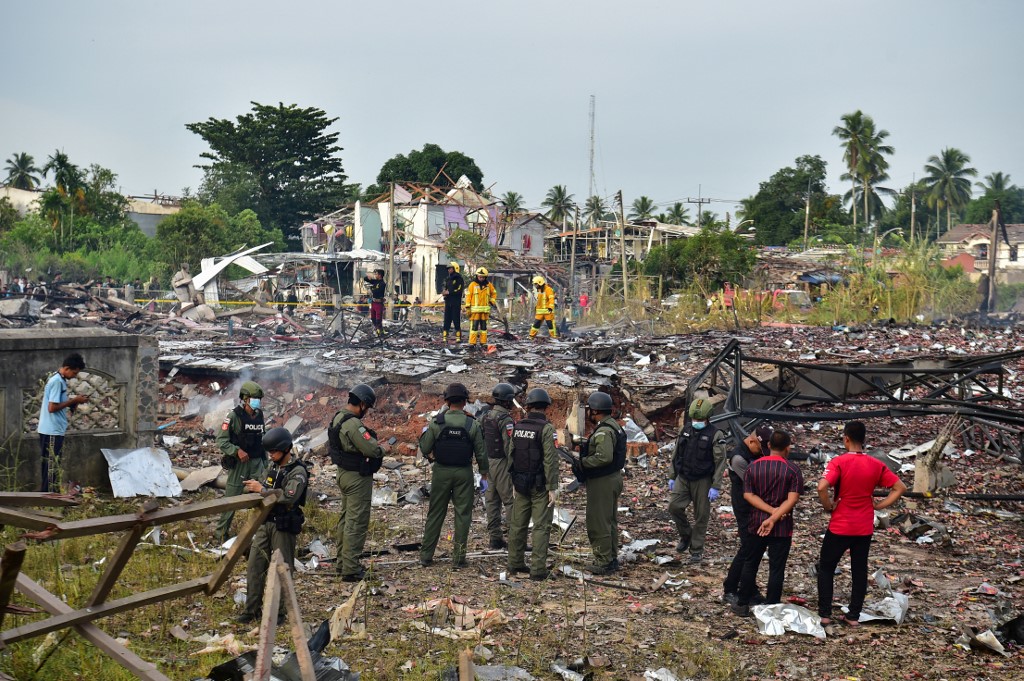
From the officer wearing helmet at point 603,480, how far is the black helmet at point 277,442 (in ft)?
8.12

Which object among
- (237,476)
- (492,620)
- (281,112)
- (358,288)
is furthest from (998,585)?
(281,112)

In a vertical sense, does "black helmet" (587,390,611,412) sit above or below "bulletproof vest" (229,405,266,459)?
above

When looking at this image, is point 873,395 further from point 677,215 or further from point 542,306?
point 677,215

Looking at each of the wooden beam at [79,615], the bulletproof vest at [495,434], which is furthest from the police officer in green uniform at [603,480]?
the wooden beam at [79,615]

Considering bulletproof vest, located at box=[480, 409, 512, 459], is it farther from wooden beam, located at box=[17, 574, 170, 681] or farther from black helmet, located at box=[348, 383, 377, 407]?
wooden beam, located at box=[17, 574, 170, 681]

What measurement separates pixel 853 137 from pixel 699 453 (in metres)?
58.6

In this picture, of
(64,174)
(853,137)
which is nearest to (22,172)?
(64,174)

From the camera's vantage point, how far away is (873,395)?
1366 cm

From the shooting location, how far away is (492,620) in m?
5.76

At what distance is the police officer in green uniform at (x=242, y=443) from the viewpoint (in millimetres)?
7504

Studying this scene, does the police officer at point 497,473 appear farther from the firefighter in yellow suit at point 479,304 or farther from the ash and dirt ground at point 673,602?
the firefighter in yellow suit at point 479,304

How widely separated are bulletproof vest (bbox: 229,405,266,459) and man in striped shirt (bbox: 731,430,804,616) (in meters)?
4.24

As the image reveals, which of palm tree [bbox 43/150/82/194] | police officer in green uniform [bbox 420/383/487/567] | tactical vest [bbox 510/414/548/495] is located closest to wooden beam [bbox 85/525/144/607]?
police officer in green uniform [bbox 420/383/487/567]

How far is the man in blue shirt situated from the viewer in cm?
797
